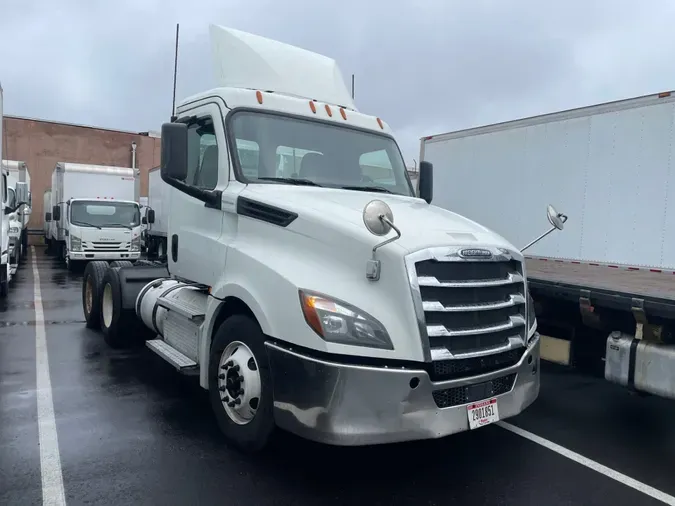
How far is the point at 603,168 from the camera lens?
8.25m

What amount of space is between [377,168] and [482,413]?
2.53 metres

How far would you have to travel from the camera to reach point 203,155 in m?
5.18

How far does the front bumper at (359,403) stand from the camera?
3.50 meters

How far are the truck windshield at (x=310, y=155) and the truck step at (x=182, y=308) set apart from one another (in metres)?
1.33

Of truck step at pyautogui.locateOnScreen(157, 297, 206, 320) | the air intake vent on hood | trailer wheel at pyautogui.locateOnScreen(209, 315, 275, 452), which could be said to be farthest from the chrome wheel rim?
the air intake vent on hood

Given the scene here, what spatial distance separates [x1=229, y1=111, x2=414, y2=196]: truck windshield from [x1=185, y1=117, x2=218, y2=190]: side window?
308 mm

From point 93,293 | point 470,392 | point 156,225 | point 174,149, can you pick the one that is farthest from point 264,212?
point 156,225

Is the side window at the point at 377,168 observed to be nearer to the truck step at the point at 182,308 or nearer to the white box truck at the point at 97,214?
the truck step at the point at 182,308

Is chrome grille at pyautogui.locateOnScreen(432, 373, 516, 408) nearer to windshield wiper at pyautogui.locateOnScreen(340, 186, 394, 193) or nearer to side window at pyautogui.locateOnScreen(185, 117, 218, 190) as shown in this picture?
windshield wiper at pyautogui.locateOnScreen(340, 186, 394, 193)

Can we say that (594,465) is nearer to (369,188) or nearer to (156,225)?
(369,188)

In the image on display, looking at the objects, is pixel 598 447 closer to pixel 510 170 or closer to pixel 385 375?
pixel 385 375

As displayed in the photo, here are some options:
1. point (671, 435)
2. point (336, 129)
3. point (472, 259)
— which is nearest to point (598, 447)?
point (671, 435)

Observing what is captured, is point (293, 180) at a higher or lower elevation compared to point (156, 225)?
higher

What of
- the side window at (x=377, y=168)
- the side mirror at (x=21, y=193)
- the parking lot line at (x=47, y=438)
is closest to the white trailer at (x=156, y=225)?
the side mirror at (x=21, y=193)
